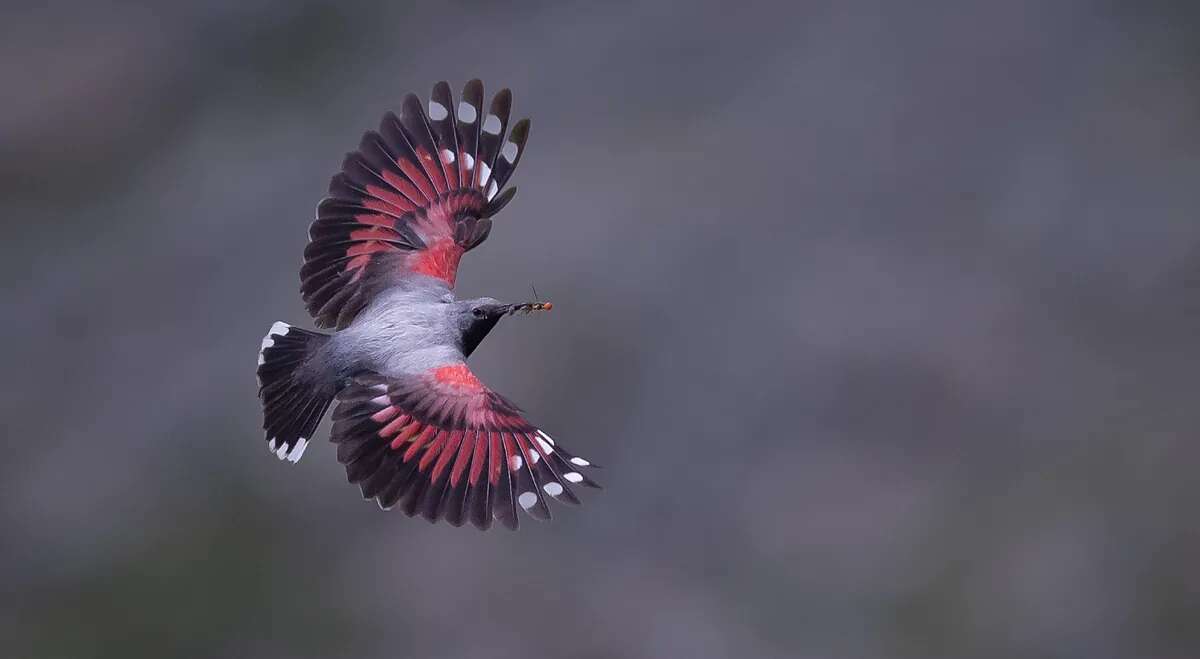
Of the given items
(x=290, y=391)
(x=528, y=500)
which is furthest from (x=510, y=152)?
(x=528, y=500)

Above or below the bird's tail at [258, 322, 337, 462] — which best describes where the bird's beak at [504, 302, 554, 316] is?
above

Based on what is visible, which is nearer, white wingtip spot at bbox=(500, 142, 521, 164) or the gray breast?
the gray breast

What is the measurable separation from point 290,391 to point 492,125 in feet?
2.48

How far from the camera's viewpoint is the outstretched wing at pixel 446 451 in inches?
109

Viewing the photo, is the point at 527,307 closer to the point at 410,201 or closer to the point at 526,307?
the point at 526,307

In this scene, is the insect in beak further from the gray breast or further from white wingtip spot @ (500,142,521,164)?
white wingtip spot @ (500,142,521,164)

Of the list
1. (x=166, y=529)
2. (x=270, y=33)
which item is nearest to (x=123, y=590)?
(x=166, y=529)

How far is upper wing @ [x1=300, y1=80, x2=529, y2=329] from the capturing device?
309cm

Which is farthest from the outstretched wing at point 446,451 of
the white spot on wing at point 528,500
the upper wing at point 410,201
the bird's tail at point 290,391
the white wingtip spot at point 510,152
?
the white wingtip spot at point 510,152

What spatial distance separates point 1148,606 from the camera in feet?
14.2

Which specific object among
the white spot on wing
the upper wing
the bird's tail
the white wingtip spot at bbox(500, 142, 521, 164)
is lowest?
the white spot on wing

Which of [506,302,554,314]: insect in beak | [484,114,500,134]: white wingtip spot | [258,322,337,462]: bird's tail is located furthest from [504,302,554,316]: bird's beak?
[484,114,500,134]: white wingtip spot

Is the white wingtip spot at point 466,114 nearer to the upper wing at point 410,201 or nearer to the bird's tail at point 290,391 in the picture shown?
the upper wing at point 410,201

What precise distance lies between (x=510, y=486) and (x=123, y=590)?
234 cm
